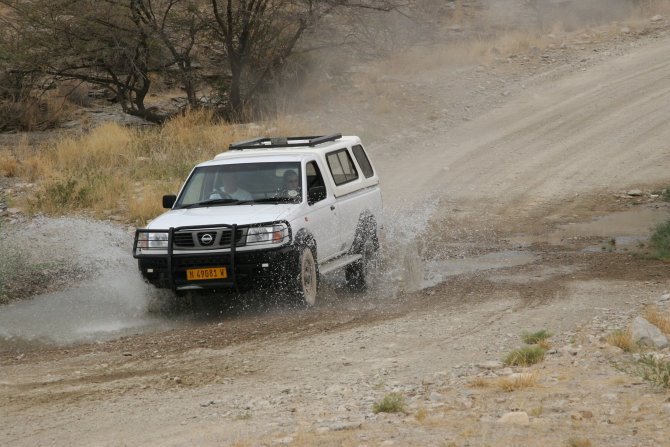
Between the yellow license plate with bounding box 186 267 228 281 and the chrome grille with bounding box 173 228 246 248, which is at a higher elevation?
the chrome grille with bounding box 173 228 246 248

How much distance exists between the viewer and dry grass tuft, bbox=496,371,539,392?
7.46 m

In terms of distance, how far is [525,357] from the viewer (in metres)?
8.37

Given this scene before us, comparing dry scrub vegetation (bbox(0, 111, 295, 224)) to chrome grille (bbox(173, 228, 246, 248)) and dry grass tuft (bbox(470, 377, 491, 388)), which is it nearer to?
chrome grille (bbox(173, 228, 246, 248))

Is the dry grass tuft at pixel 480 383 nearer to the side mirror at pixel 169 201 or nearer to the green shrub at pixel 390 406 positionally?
the green shrub at pixel 390 406

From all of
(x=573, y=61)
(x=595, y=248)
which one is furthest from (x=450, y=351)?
(x=573, y=61)

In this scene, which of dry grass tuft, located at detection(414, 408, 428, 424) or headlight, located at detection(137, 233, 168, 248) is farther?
headlight, located at detection(137, 233, 168, 248)

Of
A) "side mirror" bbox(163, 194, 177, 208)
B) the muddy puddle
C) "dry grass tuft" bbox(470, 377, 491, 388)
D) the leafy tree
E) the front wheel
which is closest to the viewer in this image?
"dry grass tuft" bbox(470, 377, 491, 388)

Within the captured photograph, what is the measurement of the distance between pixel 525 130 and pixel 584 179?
439 centimetres

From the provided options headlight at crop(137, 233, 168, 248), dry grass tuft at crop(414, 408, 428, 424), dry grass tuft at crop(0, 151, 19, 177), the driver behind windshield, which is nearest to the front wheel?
the driver behind windshield

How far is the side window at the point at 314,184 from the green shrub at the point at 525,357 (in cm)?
431

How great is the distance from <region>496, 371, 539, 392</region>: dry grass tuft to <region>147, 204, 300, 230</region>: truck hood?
172 inches

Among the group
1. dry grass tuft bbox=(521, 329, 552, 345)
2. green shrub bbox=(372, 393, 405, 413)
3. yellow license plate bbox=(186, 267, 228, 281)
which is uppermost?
green shrub bbox=(372, 393, 405, 413)

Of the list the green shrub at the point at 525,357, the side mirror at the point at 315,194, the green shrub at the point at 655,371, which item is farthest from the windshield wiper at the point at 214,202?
the green shrub at the point at 655,371

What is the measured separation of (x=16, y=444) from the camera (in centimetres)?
703
